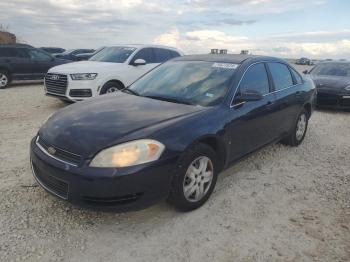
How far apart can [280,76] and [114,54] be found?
552 centimetres

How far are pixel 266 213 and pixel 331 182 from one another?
1452 millimetres

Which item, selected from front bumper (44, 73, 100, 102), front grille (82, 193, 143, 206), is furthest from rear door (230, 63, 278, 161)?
front bumper (44, 73, 100, 102)

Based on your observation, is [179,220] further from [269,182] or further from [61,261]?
[269,182]

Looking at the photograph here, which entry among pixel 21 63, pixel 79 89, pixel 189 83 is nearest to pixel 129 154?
pixel 189 83

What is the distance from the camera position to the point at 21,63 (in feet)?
44.4

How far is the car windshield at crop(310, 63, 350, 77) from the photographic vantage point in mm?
10844

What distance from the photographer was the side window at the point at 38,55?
13922mm

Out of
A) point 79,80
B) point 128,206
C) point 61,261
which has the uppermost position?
point 79,80

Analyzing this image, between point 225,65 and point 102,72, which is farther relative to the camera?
point 102,72

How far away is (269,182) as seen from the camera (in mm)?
4668

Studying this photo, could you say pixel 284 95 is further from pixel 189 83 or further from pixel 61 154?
pixel 61 154

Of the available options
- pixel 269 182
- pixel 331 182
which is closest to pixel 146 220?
pixel 269 182

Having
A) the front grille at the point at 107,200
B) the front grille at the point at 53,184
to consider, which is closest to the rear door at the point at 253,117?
the front grille at the point at 107,200

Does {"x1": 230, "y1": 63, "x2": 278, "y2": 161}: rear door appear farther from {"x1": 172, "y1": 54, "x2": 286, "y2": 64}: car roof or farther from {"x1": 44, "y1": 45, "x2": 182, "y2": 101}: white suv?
{"x1": 44, "y1": 45, "x2": 182, "y2": 101}: white suv
